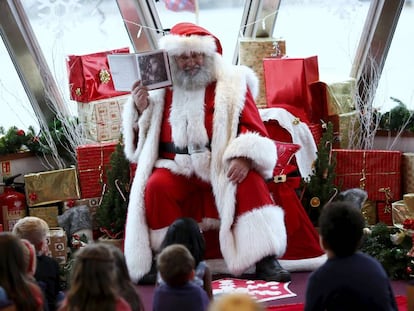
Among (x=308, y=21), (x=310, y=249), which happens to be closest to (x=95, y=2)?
(x=308, y=21)

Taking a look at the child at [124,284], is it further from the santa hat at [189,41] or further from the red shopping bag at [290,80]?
the red shopping bag at [290,80]

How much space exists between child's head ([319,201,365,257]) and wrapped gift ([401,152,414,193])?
103 inches

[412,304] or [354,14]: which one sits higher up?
A: [354,14]

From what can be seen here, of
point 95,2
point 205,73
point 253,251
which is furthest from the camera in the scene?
point 95,2

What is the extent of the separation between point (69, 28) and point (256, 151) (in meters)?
1.94

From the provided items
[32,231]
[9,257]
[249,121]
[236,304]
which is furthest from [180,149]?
[236,304]

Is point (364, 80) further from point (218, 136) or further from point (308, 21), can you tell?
point (218, 136)

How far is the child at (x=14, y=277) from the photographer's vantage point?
287cm

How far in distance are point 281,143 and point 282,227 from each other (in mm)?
682

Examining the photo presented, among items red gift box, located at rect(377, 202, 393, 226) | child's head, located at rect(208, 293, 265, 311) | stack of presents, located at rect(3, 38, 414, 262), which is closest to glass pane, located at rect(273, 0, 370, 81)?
stack of presents, located at rect(3, 38, 414, 262)

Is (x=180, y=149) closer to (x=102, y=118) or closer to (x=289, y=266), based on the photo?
(x=289, y=266)

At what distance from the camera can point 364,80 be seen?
5.88 metres

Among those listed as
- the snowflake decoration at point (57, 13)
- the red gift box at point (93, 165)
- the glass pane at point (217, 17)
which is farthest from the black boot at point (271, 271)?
the snowflake decoration at point (57, 13)

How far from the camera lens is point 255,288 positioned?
14.4 feet
